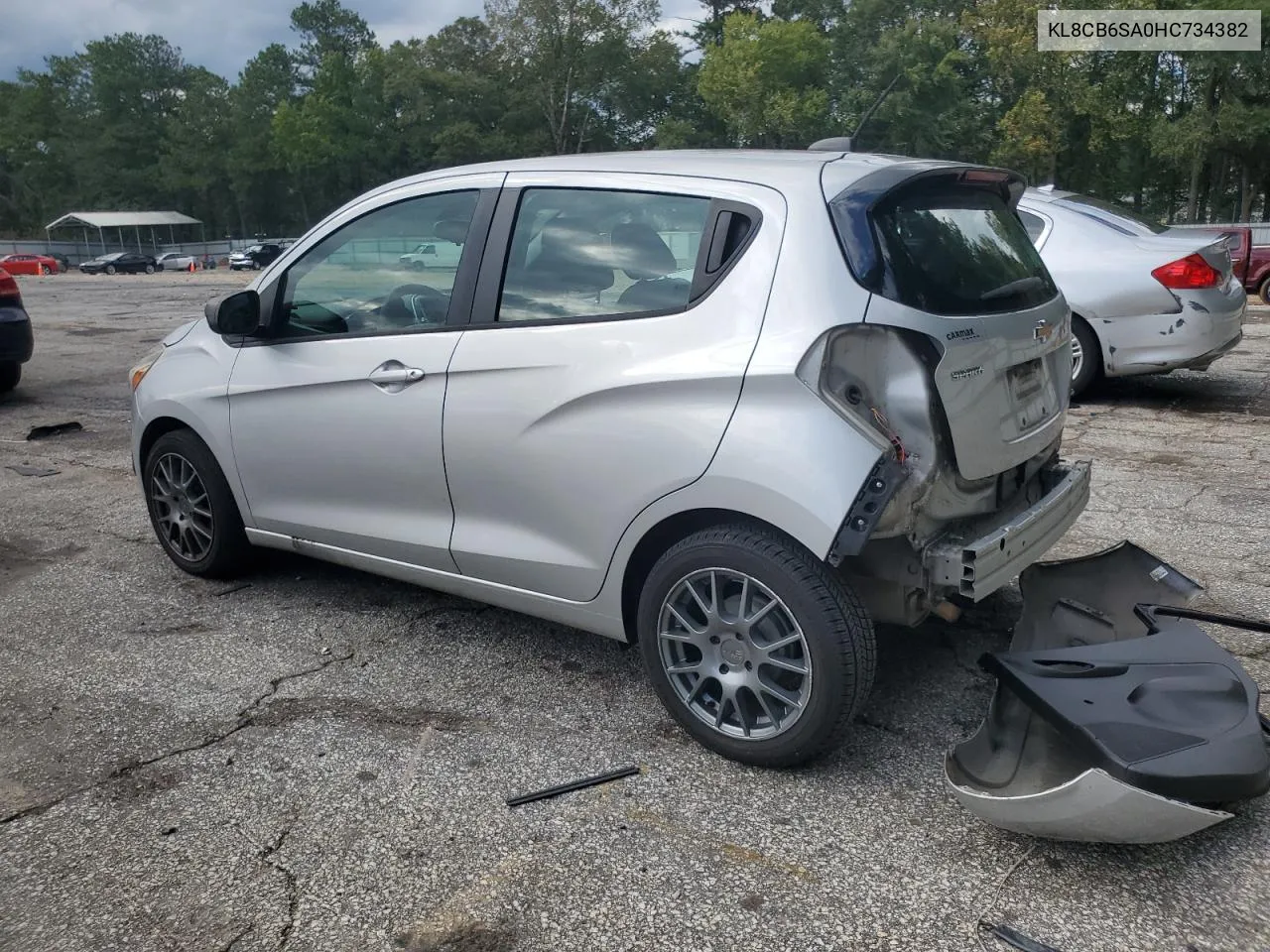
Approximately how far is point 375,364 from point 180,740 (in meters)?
1.42

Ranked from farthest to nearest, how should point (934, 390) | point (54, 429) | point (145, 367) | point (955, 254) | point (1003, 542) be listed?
point (54, 429), point (145, 367), point (955, 254), point (1003, 542), point (934, 390)

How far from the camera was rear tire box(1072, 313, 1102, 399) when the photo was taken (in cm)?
787

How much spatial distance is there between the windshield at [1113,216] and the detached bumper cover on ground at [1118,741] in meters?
5.60

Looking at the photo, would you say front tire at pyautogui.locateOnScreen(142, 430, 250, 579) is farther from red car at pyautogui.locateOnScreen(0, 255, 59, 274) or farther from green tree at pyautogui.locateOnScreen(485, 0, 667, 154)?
green tree at pyautogui.locateOnScreen(485, 0, 667, 154)

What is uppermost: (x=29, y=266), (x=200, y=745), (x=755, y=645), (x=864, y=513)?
(x=29, y=266)

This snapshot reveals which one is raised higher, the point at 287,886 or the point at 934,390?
the point at 934,390

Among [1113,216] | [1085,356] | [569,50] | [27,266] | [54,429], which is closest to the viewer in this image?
[1085,356]

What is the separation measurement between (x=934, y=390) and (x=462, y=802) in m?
1.78

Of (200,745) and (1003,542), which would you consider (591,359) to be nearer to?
(1003,542)

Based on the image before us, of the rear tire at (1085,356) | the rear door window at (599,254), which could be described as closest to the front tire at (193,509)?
the rear door window at (599,254)

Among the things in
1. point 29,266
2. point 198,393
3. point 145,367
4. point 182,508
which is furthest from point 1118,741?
point 29,266

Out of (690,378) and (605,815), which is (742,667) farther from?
(690,378)

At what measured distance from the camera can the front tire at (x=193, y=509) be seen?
14.8 feet

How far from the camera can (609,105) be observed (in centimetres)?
7562
